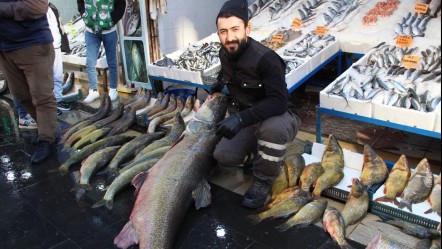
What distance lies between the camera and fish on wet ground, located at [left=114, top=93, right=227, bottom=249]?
9.86 ft

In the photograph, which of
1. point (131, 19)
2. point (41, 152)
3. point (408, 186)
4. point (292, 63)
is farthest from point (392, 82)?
point (131, 19)

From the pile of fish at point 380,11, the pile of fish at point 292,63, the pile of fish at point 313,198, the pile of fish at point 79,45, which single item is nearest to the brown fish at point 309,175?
the pile of fish at point 313,198

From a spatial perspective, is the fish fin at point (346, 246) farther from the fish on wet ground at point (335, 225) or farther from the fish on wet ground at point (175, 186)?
the fish on wet ground at point (175, 186)

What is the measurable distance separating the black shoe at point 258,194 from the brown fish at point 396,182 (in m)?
1.03

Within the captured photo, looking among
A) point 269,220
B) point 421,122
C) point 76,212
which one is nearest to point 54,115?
point 76,212

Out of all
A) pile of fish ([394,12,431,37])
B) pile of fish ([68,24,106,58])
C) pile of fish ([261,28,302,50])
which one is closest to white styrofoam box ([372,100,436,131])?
pile of fish ([394,12,431,37])

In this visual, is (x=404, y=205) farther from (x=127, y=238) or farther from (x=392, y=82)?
(x=127, y=238)

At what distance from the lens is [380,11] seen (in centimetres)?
688

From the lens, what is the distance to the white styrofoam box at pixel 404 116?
377cm

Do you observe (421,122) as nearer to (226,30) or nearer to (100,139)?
(226,30)

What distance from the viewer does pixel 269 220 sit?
11.6ft

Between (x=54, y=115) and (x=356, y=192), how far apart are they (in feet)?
12.5

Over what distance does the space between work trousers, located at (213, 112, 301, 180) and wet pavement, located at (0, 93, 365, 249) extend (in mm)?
414

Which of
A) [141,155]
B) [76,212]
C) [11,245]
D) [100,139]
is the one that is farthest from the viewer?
[100,139]
